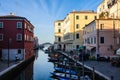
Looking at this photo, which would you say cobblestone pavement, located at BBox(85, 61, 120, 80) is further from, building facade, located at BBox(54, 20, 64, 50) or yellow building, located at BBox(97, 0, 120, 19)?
building facade, located at BBox(54, 20, 64, 50)

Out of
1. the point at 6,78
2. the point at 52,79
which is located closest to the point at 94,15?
the point at 52,79

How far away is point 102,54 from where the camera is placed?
1773 inches

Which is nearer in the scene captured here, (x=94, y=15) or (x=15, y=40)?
(x=15, y=40)

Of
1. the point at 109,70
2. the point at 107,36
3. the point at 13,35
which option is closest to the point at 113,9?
the point at 107,36

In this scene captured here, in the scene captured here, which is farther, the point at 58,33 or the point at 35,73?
the point at 58,33

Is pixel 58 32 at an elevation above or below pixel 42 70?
above

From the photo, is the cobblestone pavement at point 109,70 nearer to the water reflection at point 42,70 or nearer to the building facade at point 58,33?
the water reflection at point 42,70

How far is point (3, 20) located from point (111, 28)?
2301cm

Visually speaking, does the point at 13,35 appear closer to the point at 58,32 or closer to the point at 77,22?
the point at 77,22

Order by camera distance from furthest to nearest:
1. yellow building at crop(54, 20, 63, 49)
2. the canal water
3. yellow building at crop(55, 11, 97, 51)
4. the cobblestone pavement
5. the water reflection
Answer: yellow building at crop(54, 20, 63, 49), yellow building at crop(55, 11, 97, 51), the water reflection, the canal water, the cobblestone pavement

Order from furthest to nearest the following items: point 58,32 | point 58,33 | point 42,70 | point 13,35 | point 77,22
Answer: point 58,32 < point 58,33 < point 77,22 < point 13,35 < point 42,70

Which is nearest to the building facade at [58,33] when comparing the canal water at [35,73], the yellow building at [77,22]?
the yellow building at [77,22]

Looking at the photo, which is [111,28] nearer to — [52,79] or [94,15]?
[52,79]

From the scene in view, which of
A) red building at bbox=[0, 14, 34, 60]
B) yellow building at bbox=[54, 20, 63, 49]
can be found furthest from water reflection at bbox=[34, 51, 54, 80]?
yellow building at bbox=[54, 20, 63, 49]
